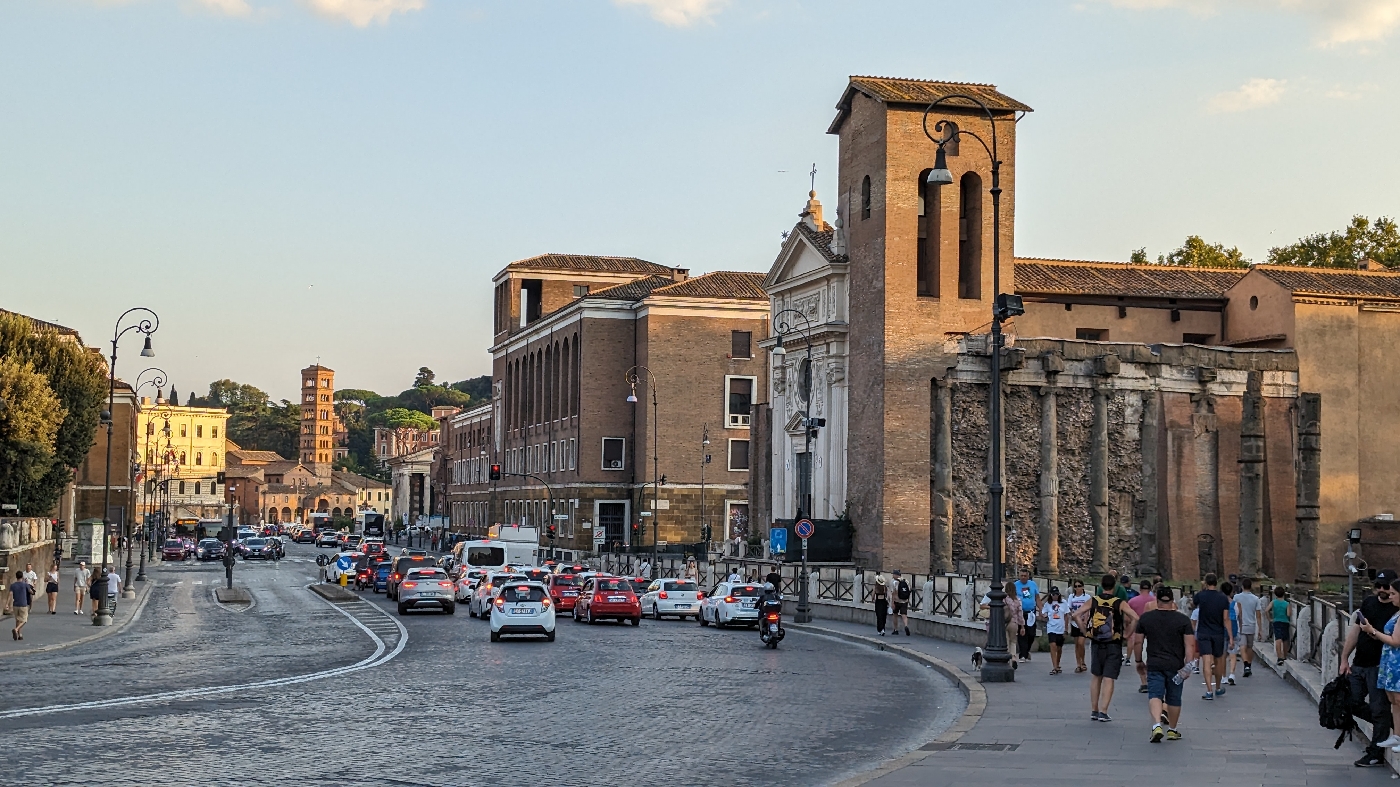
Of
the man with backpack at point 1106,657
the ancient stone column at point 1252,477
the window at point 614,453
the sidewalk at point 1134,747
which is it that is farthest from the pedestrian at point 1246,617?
the window at point 614,453

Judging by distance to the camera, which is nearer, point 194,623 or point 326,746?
point 326,746

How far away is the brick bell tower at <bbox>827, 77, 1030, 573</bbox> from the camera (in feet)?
182

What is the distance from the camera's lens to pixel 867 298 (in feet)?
189

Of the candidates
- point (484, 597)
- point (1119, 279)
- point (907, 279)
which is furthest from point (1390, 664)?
point (1119, 279)

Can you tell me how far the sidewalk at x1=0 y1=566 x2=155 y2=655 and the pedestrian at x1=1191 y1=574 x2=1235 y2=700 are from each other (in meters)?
20.1

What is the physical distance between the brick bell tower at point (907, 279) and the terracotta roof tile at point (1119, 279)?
5.44m

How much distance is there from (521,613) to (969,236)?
3161 cm

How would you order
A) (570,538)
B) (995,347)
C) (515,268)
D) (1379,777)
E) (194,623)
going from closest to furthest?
(1379,777) → (995,347) → (194,623) → (570,538) → (515,268)

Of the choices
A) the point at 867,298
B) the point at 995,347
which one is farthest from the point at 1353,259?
the point at 995,347

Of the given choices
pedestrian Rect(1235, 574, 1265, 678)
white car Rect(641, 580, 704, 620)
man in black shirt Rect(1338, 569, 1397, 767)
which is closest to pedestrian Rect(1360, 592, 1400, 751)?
man in black shirt Rect(1338, 569, 1397, 767)

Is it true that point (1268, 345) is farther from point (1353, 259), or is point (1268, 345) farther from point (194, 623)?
point (194, 623)

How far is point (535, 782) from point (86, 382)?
57.6m

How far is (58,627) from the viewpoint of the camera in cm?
3656

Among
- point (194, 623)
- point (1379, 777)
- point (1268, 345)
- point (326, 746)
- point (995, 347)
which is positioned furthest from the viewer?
point (1268, 345)
